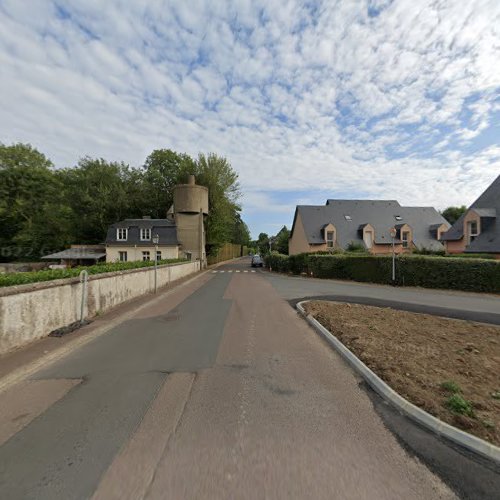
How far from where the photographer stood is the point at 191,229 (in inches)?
1382

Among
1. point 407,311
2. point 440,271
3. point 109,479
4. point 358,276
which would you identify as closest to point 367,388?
point 109,479

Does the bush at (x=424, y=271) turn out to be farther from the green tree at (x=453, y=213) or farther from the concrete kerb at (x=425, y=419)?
the green tree at (x=453, y=213)

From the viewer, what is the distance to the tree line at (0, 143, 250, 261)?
39.2 m

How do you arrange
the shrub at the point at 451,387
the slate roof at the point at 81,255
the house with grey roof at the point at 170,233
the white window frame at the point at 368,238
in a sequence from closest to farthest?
the shrub at the point at 451,387
the house with grey roof at the point at 170,233
the white window frame at the point at 368,238
the slate roof at the point at 81,255

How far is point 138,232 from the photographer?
3316 cm

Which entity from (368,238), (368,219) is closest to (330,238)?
(368,238)

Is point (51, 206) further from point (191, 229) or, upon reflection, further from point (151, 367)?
point (151, 367)

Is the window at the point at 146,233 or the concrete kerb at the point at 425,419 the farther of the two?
the window at the point at 146,233

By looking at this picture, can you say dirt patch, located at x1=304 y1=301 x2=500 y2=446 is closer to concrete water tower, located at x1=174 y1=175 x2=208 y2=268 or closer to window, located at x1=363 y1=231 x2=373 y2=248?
window, located at x1=363 y1=231 x2=373 y2=248

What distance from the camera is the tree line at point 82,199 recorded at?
3916cm

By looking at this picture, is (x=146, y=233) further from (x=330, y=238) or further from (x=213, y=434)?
(x=213, y=434)

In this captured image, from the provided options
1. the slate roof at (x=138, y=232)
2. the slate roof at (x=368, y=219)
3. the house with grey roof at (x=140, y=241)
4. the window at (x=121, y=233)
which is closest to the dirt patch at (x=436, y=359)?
the slate roof at (x=368, y=219)

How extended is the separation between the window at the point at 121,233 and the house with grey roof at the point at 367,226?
74.2 ft

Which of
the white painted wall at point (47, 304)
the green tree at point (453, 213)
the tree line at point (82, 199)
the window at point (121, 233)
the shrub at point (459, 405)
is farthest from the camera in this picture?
the green tree at point (453, 213)
